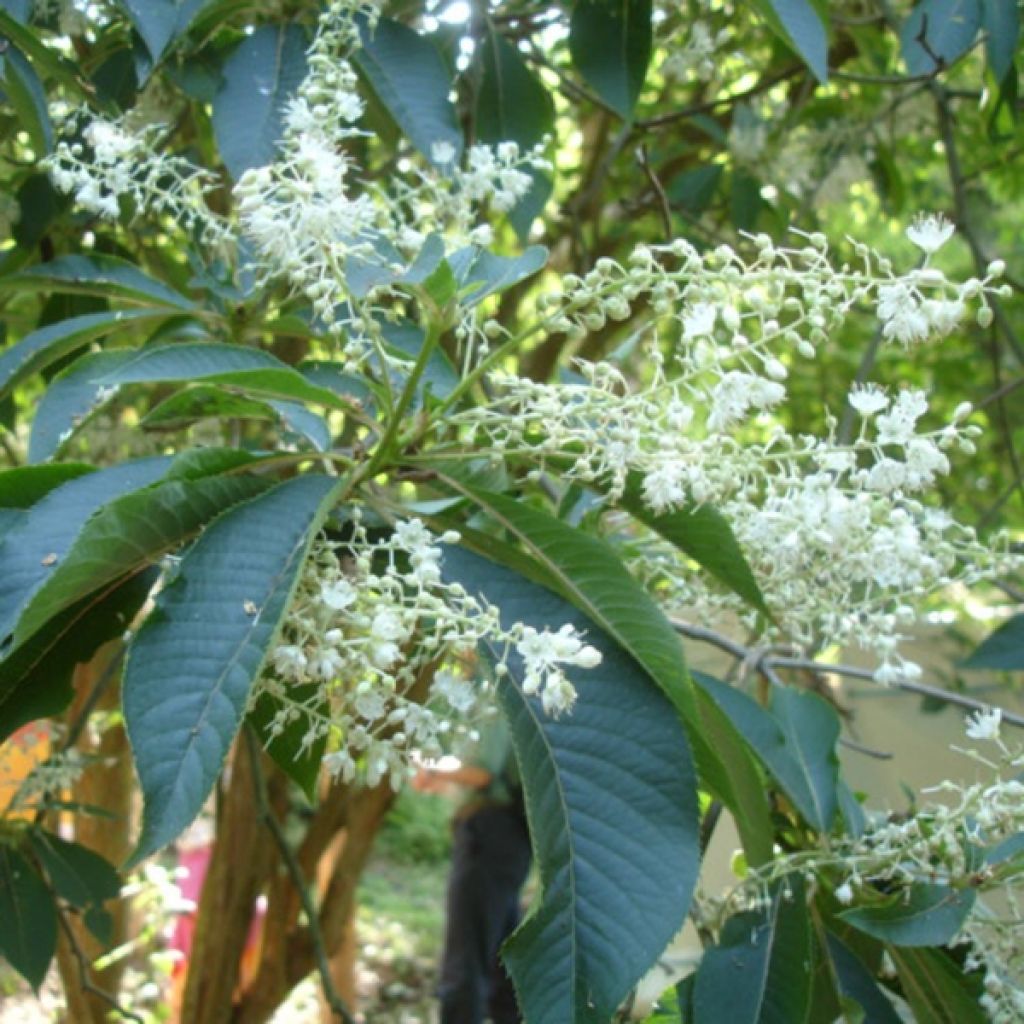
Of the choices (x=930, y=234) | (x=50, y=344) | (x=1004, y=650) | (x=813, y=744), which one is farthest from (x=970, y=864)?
(x=50, y=344)

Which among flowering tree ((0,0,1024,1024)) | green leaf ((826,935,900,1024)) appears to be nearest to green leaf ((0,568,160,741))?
flowering tree ((0,0,1024,1024))

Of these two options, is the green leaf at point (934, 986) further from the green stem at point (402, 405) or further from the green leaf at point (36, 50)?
the green leaf at point (36, 50)

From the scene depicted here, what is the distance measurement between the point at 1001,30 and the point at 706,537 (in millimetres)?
1071

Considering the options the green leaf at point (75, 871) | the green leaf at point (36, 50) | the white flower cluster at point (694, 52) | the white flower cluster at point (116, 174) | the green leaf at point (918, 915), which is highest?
the white flower cluster at point (694, 52)

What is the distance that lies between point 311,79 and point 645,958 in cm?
83

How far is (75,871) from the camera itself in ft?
5.62

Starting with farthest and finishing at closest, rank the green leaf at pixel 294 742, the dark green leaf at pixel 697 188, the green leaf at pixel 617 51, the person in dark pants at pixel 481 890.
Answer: the person in dark pants at pixel 481 890 → the dark green leaf at pixel 697 188 → the green leaf at pixel 617 51 → the green leaf at pixel 294 742

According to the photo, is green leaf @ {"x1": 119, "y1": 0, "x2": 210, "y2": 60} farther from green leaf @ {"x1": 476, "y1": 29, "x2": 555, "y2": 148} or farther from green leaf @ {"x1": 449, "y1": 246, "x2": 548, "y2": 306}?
green leaf @ {"x1": 476, "y1": 29, "x2": 555, "y2": 148}

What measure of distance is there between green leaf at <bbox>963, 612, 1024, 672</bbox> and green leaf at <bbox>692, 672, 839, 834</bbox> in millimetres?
183

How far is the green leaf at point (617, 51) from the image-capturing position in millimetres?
1654

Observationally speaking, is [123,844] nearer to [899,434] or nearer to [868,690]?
[868,690]

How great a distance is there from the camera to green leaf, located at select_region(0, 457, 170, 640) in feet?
3.00

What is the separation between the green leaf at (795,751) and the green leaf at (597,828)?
12.6 inches

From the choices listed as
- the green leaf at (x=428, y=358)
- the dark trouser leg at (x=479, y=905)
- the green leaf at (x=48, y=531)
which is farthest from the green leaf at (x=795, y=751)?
the dark trouser leg at (x=479, y=905)
